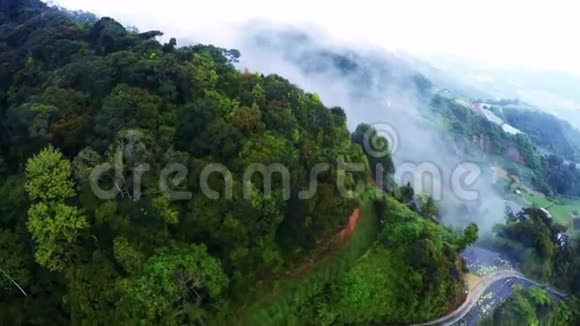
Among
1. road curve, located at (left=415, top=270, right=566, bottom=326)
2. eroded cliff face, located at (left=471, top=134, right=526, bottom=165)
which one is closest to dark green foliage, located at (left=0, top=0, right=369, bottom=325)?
road curve, located at (left=415, top=270, right=566, bottom=326)

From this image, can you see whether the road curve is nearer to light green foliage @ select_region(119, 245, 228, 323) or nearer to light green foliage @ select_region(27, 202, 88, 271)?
light green foliage @ select_region(119, 245, 228, 323)

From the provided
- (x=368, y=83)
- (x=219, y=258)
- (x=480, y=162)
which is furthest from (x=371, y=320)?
(x=368, y=83)

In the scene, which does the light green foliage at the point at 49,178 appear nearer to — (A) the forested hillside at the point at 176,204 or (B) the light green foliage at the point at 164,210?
(A) the forested hillside at the point at 176,204

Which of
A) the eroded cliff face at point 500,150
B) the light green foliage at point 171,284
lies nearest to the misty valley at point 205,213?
the light green foliage at point 171,284

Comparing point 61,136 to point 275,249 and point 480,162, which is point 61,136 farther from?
point 480,162

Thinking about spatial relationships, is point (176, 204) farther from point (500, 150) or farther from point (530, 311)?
point (500, 150)

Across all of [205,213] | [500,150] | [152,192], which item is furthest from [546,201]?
[152,192]
